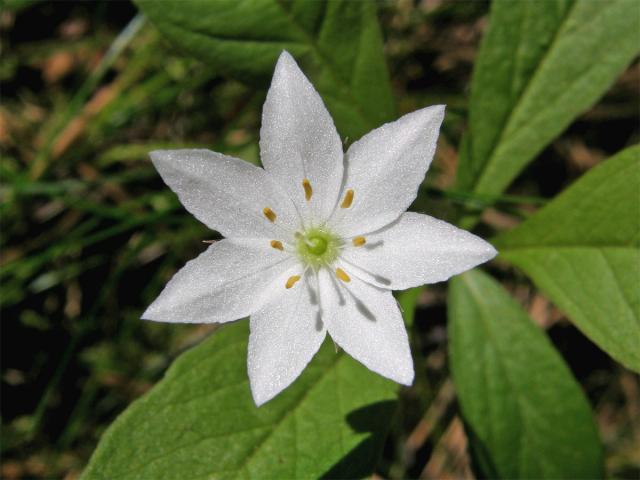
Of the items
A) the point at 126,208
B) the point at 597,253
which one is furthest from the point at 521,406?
the point at 126,208

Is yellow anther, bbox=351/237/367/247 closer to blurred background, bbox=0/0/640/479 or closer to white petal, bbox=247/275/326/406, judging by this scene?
white petal, bbox=247/275/326/406

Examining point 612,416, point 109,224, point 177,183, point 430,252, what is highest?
point 109,224

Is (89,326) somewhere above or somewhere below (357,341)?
above

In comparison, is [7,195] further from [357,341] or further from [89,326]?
[357,341]

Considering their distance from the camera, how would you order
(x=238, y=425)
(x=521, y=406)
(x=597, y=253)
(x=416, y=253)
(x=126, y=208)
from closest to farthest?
(x=416, y=253) < (x=238, y=425) < (x=597, y=253) < (x=521, y=406) < (x=126, y=208)

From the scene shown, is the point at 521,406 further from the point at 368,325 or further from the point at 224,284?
the point at 224,284

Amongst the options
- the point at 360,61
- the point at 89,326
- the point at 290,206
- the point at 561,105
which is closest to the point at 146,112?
the point at 89,326
